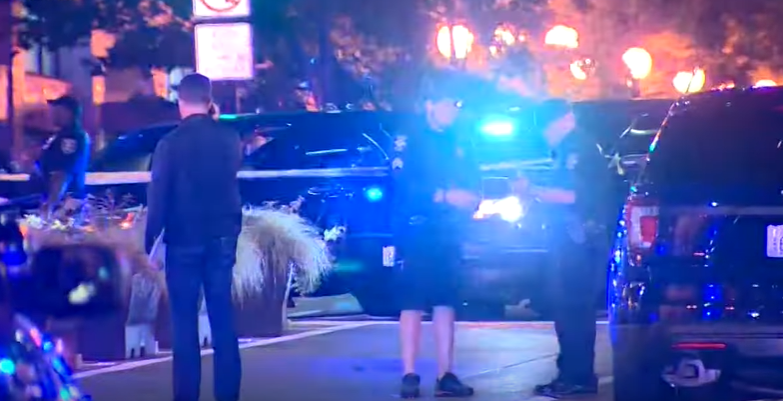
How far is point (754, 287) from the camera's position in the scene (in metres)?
6.57

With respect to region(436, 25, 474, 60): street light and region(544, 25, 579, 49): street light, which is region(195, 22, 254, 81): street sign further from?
region(544, 25, 579, 49): street light

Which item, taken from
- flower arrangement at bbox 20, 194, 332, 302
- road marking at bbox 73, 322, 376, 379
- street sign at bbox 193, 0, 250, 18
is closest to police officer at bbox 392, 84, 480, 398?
road marking at bbox 73, 322, 376, 379

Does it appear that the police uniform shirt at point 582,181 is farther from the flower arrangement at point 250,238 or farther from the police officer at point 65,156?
the police officer at point 65,156

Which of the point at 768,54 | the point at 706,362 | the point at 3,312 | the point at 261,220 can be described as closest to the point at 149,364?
the point at 261,220

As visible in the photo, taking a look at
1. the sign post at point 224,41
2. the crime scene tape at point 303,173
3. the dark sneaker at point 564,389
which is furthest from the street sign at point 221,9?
the dark sneaker at point 564,389

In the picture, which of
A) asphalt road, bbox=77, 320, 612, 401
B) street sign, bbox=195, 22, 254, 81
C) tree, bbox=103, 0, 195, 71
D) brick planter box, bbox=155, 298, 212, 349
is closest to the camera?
asphalt road, bbox=77, 320, 612, 401

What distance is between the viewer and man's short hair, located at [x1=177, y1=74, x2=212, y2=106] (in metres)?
7.30

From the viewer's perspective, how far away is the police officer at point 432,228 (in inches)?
321

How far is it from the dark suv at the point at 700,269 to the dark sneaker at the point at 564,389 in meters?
1.13

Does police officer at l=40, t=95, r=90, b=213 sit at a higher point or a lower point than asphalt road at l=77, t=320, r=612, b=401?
higher

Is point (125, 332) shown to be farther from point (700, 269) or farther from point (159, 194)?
point (700, 269)

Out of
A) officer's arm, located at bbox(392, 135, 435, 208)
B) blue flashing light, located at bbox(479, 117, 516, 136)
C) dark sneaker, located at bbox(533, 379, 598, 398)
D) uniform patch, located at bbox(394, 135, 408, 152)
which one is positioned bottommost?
dark sneaker, located at bbox(533, 379, 598, 398)

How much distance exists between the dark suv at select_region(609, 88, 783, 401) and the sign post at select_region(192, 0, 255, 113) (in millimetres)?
4524

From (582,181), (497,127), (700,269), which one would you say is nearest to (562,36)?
(497,127)
